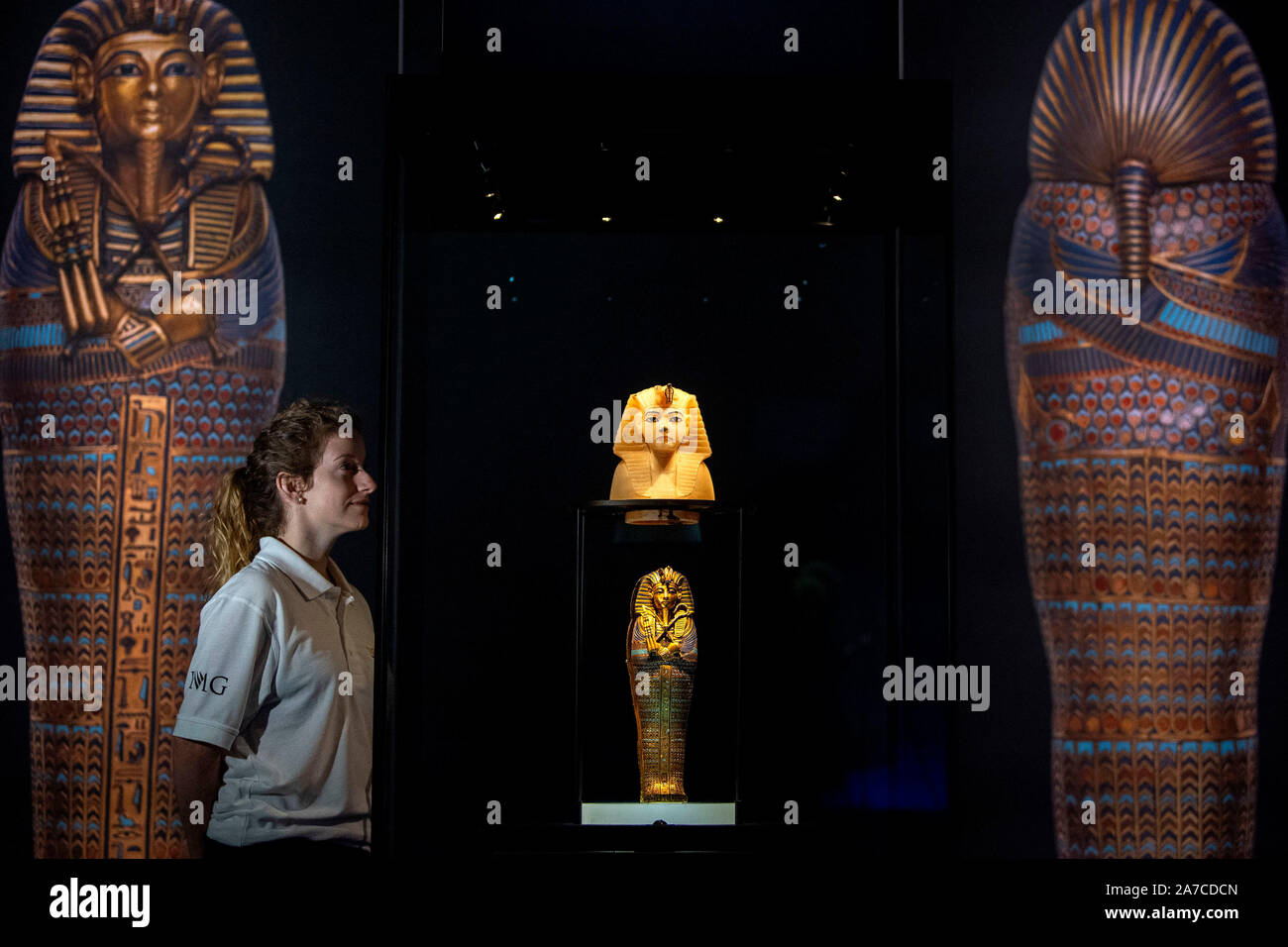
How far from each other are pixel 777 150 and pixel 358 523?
1.35 m

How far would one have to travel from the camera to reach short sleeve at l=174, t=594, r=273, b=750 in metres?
2.50

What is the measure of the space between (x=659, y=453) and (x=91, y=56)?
72.3 inches

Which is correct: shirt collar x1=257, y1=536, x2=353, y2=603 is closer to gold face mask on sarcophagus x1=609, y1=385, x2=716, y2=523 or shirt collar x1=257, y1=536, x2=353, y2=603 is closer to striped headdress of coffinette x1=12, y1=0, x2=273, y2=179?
gold face mask on sarcophagus x1=609, y1=385, x2=716, y2=523

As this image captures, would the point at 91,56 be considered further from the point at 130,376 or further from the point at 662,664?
→ the point at 662,664

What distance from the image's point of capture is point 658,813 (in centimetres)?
306

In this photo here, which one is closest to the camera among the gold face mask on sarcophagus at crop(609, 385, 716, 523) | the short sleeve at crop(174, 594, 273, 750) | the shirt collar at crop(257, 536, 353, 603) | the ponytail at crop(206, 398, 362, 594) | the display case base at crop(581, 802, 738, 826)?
the short sleeve at crop(174, 594, 273, 750)

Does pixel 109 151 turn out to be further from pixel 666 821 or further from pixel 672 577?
pixel 666 821

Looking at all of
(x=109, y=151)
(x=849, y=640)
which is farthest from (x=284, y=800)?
(x=109, y=151)

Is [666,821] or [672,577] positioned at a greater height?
[672,577]

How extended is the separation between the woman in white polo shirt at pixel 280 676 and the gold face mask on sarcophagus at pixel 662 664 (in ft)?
2.41

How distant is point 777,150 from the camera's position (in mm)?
3094

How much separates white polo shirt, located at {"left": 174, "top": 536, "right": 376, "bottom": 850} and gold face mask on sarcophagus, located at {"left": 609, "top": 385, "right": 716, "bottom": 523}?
2.84 feet

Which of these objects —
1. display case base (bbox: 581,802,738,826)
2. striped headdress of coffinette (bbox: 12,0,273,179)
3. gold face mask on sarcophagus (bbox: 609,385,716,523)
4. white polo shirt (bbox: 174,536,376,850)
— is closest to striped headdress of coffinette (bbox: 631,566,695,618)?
gold face mask on sarcophagus (bbox: 609,385,716,523)

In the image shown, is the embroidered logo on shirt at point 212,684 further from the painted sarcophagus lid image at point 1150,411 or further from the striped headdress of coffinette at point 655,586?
the painted sarcophagus lid image at point 1150,411
